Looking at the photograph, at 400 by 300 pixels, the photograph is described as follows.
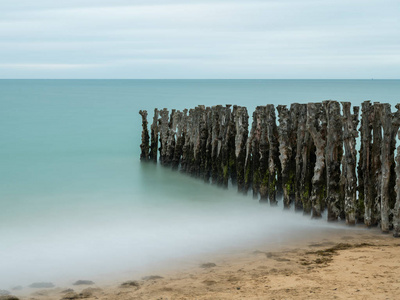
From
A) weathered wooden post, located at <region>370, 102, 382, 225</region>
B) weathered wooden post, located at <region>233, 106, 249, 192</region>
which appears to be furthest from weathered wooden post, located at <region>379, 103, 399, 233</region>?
weathered wooden post, located at <region>233, 106, 249, 192</region>

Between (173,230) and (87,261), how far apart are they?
1.62m

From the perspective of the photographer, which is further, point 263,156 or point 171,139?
point 171,139

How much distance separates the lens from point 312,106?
7.39 m

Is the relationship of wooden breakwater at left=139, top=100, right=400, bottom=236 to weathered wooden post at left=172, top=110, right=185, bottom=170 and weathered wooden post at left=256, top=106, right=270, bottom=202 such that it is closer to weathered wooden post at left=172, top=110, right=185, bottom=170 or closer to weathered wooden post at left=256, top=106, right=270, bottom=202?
weathered wooden post at left=256, top=106, right=270, bottom=202

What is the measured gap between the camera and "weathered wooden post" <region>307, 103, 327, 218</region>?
7285mm

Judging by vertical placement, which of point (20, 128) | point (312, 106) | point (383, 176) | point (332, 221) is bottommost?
point (332, 221)

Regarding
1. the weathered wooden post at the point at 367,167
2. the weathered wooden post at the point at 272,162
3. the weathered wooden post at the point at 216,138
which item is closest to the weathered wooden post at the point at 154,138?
the weathered wooden post at the point at 216,138

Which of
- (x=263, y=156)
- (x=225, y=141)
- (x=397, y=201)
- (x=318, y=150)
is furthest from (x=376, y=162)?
(x=225, y=141)

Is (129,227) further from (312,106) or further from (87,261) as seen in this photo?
(312,106)

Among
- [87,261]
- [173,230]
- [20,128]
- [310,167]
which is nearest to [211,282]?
[87,261]

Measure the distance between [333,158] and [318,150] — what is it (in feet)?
0.79

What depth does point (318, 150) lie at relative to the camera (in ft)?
23.9

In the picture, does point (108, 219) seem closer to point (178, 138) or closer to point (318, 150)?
point (318, 150)

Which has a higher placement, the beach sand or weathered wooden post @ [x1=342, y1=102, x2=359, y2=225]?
weathered wooden post @ [x1=342, y1=102, x2=359, y2=225]
